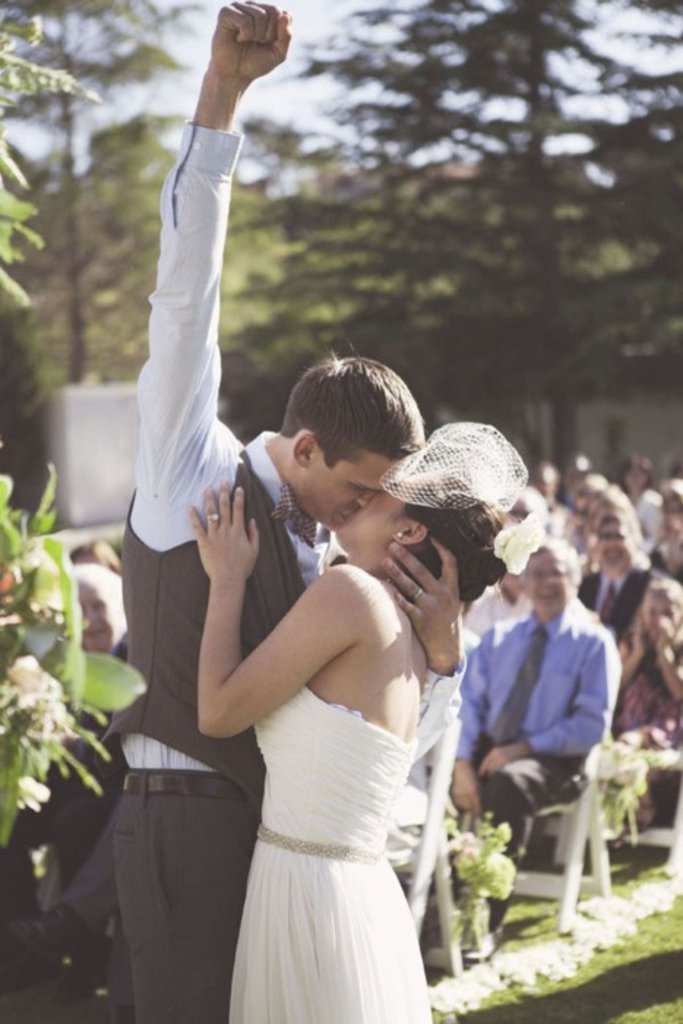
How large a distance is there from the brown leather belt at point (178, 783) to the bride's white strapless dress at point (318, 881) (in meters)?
0.12

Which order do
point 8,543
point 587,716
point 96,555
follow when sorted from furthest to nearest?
point 96,555 → point 587,716 → point 8,543

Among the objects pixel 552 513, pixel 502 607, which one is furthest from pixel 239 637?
pixel 552 513

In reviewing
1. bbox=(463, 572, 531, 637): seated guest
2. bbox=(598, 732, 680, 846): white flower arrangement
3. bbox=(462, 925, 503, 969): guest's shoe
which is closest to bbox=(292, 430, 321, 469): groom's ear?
bbox=(462, 925, 503, 969): guest's shoe

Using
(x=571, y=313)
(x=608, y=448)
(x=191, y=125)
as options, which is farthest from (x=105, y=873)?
(x=608, y=448)

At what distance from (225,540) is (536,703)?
412cm

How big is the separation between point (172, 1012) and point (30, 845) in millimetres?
3323

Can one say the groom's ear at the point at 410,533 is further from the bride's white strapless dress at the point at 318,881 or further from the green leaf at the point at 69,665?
the green leaf at the point at 69,665

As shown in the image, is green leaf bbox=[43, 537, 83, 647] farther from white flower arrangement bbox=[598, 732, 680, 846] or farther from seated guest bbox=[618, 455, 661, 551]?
seated guest bbox=[618, 455, 661, 551]

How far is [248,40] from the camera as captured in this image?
2574 millimetres

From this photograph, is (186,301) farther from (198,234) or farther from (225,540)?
(225,540)

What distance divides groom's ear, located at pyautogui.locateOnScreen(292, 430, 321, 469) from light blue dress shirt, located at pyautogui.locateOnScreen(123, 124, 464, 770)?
0.10m

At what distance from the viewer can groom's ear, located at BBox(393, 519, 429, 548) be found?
2.97m

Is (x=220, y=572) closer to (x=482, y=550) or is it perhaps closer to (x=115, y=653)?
(x=482, y=550)

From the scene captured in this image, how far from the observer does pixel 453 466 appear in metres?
3.01
